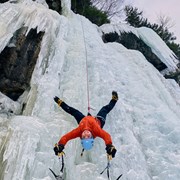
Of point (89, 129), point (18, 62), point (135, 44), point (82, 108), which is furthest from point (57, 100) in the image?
point (135, 44)

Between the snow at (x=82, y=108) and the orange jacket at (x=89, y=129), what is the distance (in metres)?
0.22

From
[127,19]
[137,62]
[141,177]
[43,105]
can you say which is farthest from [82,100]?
[127,19]

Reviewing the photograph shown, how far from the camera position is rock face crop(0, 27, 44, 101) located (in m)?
7.07

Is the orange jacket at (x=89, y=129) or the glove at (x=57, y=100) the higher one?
the orange jacket at (x=89, y=129)

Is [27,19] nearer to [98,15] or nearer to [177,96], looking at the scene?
[177,96]

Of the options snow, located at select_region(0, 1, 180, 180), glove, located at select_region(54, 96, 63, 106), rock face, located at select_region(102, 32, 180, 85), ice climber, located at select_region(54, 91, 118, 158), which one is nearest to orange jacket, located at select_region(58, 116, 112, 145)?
ice climber, located at select_region(54, 91, 118, 158)

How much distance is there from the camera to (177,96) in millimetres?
8641

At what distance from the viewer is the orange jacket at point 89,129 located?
4.86 metres

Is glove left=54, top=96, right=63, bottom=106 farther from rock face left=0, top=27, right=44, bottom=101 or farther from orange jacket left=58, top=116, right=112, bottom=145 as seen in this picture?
rock face left=0, top=27, right=44, bottom=101

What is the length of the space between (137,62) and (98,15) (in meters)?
4.35

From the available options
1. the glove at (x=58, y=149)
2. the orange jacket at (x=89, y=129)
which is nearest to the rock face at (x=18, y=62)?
the orange jacket at (x=89, y=129)

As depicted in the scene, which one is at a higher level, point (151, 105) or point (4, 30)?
point (151, 105)

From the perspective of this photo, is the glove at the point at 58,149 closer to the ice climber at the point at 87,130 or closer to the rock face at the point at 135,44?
the ice climber at the point at 87,130

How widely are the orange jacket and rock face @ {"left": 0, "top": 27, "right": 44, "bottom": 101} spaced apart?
2224mm
